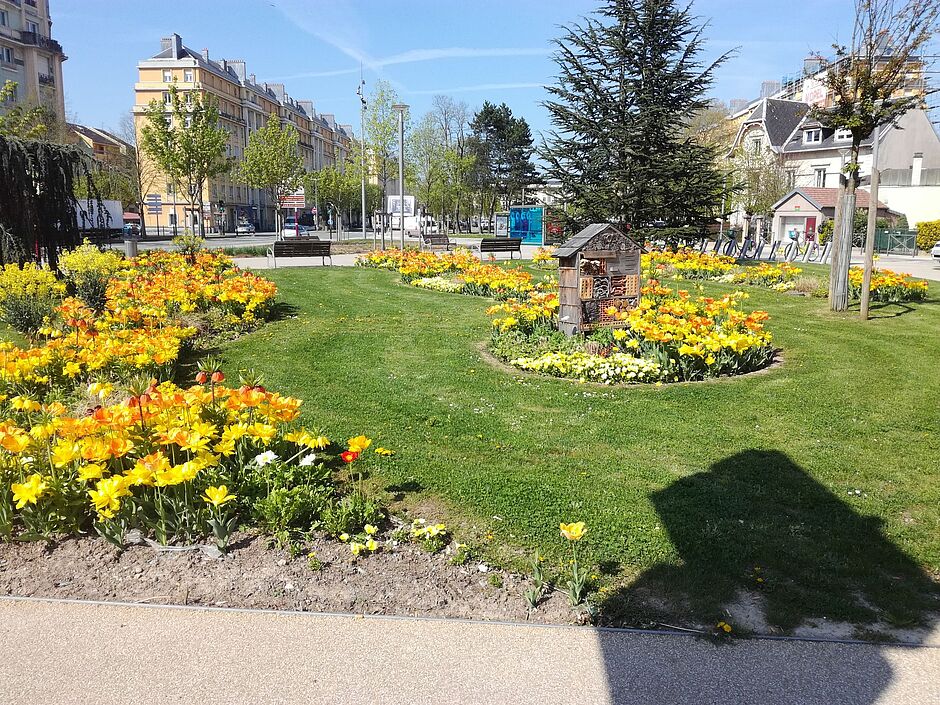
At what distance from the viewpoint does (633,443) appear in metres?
5.96

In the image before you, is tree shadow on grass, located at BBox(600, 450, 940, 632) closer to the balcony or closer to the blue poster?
the blue poster

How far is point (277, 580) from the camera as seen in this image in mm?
3768

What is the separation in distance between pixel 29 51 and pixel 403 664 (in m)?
76.4

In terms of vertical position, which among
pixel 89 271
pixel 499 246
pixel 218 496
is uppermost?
pixel 499 246

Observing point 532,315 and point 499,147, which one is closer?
point 532,315

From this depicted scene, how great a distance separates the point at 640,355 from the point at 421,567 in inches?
205

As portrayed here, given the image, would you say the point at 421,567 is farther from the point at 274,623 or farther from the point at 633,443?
the point at 633,443

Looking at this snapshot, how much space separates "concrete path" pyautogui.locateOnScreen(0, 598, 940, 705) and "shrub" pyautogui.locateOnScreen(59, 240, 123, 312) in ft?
27.6

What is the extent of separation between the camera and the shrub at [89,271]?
35.4 feet

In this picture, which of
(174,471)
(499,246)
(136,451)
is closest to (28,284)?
(136,451)

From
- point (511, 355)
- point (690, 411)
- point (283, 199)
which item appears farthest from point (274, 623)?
point (283, 199)

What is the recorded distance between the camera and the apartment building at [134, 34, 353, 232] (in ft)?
243

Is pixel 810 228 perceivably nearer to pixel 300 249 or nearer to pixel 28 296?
pixel 300 249

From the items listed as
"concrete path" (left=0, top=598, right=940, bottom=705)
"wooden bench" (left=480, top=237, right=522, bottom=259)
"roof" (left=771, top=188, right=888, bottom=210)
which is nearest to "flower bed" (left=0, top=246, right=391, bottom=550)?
"concrete path" (left=0, top=598, right=940, bottom=705)
